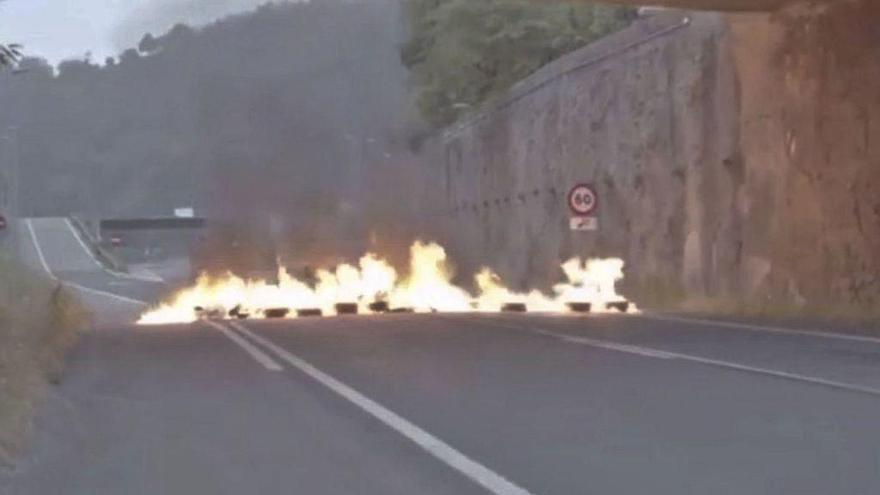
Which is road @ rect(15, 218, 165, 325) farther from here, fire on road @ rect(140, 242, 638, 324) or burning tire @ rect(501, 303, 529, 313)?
burning tire @ rect(501, 303, 529, 313)

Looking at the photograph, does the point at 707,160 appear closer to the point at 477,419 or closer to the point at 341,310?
the point at 341,310

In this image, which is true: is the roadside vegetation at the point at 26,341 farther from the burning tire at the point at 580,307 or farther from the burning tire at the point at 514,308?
the burning tire at the point at 580,307

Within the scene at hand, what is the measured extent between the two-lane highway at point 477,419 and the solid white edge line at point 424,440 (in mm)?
23

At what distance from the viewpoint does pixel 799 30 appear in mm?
39375

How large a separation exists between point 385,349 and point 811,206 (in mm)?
13175

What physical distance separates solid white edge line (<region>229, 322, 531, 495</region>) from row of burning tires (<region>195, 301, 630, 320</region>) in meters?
22.1

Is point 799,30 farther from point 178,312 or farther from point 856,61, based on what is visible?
point 178,312

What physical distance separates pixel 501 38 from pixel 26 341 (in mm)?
53294

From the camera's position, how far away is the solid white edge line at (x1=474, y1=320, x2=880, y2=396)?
66.3 ft

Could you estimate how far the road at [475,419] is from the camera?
13.7 meters

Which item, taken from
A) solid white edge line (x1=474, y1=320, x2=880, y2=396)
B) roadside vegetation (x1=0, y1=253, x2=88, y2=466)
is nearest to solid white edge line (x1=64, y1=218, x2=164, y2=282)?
roadside vegetation (x1=0, y1=253, x2=88, y2=466)

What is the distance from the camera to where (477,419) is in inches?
709

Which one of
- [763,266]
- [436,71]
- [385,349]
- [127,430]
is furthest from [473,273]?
[127,430]

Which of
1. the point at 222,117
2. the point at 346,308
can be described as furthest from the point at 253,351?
the point at 222,117
